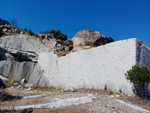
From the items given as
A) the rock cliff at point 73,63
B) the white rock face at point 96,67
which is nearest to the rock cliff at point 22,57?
the rock cliff at point 73,63

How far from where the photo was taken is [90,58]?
7.50m

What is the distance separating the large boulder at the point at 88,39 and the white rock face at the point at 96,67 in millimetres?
5350

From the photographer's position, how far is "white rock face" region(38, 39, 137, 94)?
5.59m

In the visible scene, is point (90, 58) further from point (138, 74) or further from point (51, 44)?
point (51, 44)

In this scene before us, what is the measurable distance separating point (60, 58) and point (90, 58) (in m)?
3.46

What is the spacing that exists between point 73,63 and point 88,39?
24.2 feet

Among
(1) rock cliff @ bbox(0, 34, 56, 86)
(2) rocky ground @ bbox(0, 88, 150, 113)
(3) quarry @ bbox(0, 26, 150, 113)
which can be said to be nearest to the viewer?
(2) rocky ground @ bbox(0, 88, 150, 113)

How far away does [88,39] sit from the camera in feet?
48.6

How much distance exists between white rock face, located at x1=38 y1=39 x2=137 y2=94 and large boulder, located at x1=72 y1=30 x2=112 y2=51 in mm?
5350

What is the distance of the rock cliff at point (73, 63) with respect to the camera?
5609mm

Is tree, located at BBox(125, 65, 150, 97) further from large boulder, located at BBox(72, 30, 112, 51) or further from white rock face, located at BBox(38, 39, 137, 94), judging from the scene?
large boulder, located at BBox(72, 30, 112, 51)

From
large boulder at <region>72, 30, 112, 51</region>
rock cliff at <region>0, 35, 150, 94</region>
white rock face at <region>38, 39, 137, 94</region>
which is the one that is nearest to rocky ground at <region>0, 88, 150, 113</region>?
white rock face at <region>38, 39, 137, 94</region>

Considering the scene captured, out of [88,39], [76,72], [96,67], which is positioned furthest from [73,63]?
[88,39]

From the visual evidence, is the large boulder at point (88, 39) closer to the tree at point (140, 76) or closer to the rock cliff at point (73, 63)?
the rock cliff at point (73, 63)
